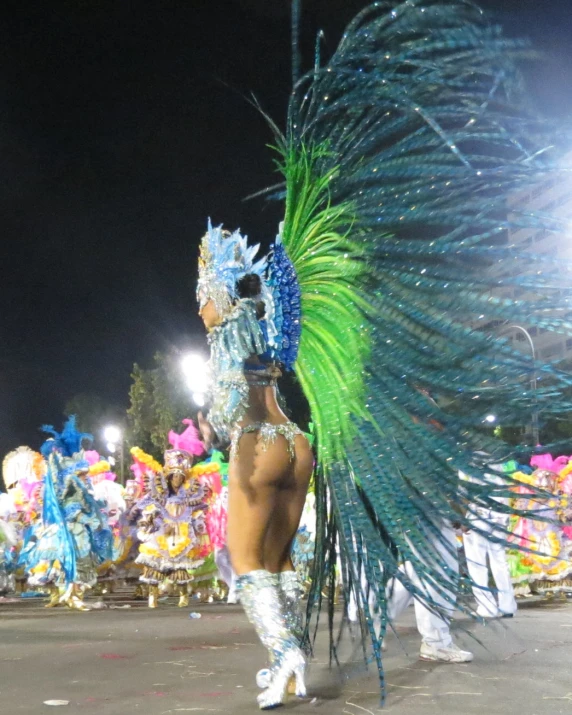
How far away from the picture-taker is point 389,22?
3.77 m

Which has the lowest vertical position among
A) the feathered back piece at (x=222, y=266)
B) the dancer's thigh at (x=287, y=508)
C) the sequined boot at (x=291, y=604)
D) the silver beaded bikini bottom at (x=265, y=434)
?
the sequined boot at (x=291, y=604)

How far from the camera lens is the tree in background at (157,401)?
34688 millimetres

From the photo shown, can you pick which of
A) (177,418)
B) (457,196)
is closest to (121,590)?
(457,196)

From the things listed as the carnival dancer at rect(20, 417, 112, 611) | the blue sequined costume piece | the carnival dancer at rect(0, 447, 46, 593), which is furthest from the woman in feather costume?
the carnival dancer at rect(0, 447, 46, 593)

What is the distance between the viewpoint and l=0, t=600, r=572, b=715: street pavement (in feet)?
11.7

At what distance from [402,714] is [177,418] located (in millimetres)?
31532

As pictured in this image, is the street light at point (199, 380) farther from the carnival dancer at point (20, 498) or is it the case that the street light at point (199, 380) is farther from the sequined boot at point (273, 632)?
the carnival dancer at point (20, 498)

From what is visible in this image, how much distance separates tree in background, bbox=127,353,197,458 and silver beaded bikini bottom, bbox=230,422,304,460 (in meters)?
30.6

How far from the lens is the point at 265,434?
3.94 metres

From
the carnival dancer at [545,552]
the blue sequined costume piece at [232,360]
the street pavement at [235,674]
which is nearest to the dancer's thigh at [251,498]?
the blue sequined costume piece at [232,360]

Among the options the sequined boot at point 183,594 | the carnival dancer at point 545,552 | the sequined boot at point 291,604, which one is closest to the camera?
the sequined boot at point 291,604

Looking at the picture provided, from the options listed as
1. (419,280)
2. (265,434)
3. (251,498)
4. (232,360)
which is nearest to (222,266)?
(232,360)

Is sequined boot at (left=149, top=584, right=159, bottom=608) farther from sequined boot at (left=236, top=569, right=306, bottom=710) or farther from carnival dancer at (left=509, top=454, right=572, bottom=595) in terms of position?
sequined boot at (left=236, top=569, right=306, bottom=710)

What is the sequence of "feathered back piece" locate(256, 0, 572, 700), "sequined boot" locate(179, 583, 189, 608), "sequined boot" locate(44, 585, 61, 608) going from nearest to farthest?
"feathered back piece" locate(256, 0, 572, 700) → "sequined boot" locate(44, 585, 61, 608) → "sequined boot" locate(179, 583, 189, 608)
